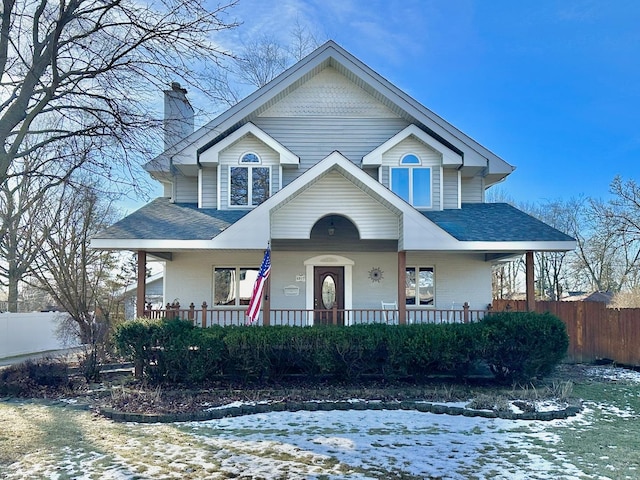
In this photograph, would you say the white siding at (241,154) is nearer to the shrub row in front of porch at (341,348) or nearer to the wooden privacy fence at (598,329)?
the shrub row in front of porch at (341,348)

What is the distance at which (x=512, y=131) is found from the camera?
32125 millimetres

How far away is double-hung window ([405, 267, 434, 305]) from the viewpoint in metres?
14.7

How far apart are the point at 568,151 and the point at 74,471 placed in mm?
41267

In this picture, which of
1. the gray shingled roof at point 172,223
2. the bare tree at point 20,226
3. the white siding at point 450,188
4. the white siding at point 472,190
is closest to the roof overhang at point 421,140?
the white siding at point 450,188

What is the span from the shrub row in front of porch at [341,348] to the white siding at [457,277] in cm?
346

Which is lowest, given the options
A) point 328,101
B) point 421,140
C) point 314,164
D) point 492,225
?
point 492,225

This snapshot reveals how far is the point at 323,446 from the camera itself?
6859mm

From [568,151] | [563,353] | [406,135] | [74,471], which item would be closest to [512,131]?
[568,151]

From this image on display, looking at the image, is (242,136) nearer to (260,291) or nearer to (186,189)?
(186,189)

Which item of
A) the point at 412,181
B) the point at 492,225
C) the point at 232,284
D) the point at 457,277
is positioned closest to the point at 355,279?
the point at 457,277

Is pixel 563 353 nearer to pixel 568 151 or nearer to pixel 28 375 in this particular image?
pixel 28 375

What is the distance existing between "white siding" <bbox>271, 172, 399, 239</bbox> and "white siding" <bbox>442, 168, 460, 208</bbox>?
10.9 feet

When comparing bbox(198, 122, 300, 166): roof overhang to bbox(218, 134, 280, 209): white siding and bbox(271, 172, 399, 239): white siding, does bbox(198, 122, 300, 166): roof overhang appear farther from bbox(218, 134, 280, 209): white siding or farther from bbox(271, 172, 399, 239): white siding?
bbox(271, 172, 399, 239): white siding

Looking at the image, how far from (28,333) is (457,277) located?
16.3 meters
